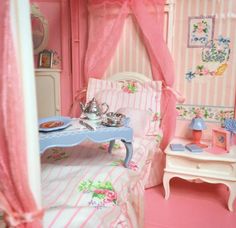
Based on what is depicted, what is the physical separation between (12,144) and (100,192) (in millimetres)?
840

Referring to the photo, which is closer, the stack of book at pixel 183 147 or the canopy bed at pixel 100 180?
the canopy bed at pixel 100 180

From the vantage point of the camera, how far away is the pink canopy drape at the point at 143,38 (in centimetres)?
297

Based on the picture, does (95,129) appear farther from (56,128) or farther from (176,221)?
(176,221)

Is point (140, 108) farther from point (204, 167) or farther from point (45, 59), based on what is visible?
point (45, 59)

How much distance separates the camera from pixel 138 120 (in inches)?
106

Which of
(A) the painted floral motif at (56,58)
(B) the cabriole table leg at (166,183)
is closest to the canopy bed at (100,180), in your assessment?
(B) the cabriole table leg at (166,183)

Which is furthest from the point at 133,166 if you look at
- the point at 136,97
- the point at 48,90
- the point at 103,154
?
the point at 48,90

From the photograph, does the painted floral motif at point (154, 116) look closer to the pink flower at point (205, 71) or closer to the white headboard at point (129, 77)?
the white headboard at point (129, 77)

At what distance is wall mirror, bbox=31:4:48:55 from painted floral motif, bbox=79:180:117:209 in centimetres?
241

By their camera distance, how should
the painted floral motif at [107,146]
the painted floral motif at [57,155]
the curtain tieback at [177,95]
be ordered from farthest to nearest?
1. the curtain tieback at [177,95]
2. the painted floral motif at [107,146]
3. the painted floral motif at [57,155]

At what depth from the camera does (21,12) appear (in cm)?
86

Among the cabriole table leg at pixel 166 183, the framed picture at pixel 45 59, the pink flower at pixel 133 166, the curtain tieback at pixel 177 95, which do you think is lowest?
the cabriole table leg at pixel 166 183

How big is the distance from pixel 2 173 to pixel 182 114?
256 centimetres

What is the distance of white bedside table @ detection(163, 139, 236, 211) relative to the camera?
2.58 metres
